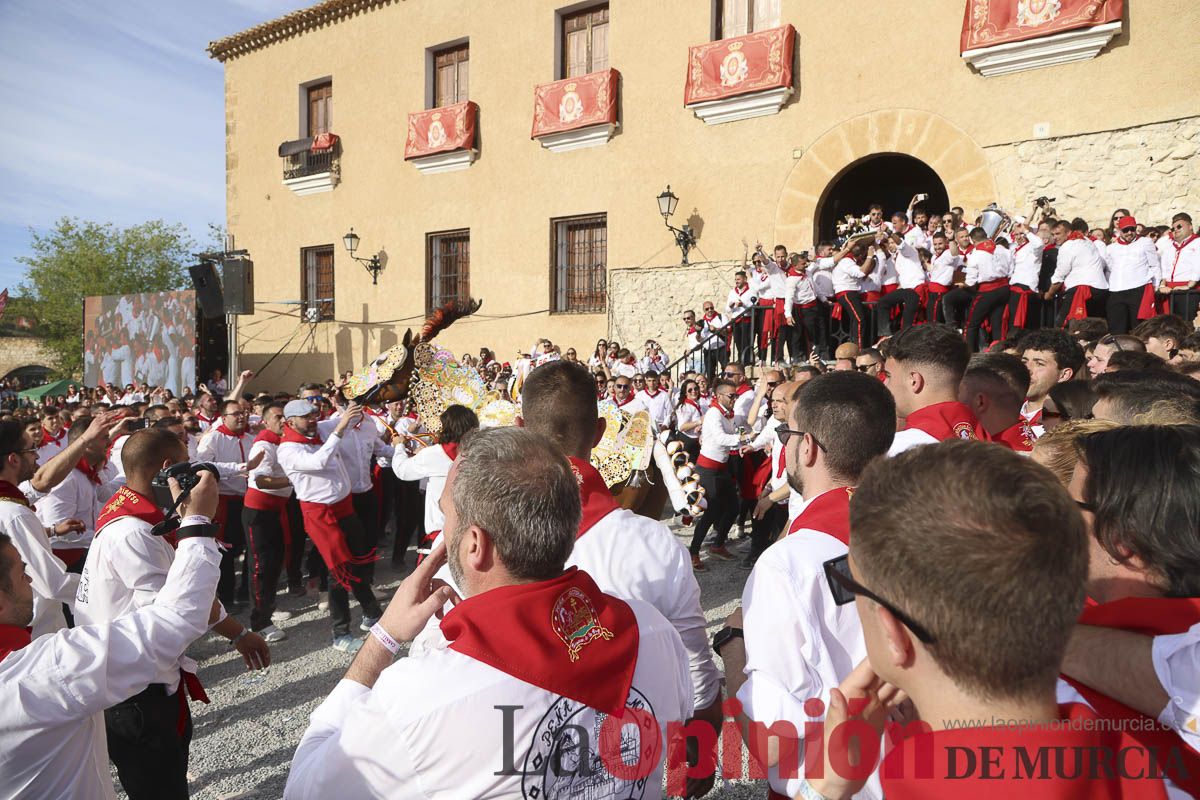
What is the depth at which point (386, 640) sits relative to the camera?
1606 mm

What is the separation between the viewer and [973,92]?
486 inches

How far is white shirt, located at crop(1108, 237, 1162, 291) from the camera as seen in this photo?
8.95 meters

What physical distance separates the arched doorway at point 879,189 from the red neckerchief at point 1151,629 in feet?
43.5

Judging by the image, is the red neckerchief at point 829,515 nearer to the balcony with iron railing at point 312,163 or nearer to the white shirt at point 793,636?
the white shirt at point 793,636

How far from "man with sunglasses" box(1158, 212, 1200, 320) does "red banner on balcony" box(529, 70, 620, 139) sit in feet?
33.1

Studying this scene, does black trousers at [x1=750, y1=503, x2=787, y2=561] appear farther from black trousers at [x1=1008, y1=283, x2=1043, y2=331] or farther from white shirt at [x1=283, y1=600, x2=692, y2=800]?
white shirt at [x1=283, y1=600, x2=692, y2=800]

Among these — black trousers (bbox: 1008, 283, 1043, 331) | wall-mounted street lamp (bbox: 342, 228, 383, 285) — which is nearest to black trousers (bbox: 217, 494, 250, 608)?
black trousers (bbox: 1008, 283, 1043, 331)

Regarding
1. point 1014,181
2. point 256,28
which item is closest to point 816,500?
point 1014,181

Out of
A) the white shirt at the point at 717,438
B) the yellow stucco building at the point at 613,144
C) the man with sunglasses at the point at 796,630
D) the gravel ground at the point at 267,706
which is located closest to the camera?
the man with sunglasses at the point at 796,630

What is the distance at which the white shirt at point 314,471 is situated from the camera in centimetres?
586

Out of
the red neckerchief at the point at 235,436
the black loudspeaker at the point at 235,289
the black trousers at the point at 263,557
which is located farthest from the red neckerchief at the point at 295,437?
the black loudspeaker at the point at 235,289

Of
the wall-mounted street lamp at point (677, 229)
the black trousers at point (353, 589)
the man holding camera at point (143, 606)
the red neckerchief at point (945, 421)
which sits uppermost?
the wall-mounted street lamp at point (677, 229)

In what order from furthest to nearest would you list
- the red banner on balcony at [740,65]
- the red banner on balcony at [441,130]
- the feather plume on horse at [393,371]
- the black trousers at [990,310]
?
the red banner on balcony at [441,130] < the red banner on balcony at [740,65] < the black trousers at [990,310] < the feather plume on horse at [393,371]

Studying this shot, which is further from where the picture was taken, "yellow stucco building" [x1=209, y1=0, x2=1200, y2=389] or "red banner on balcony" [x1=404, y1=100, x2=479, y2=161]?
"red banner on balcony" [x1=404, y1=100, x2=479, y2=161]
